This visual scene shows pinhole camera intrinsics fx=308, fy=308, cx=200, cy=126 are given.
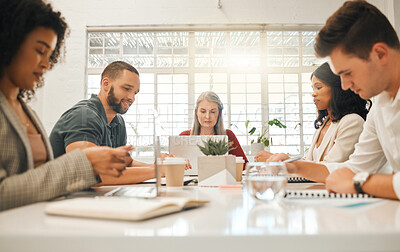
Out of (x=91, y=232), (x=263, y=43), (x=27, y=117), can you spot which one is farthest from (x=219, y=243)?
(x=263, y=43)

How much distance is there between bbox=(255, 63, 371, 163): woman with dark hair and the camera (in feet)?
6.24

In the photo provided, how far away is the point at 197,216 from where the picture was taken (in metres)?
0.60

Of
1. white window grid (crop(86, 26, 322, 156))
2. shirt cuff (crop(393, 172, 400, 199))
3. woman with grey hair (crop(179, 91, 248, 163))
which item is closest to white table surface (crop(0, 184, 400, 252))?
shirt cuff (crop(393, 172, 400, 199))

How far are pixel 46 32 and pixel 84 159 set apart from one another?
41cm

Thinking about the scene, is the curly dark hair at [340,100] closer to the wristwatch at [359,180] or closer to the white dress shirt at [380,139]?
the white dress shirt at [380,139]

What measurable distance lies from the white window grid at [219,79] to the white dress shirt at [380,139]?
3.65 m

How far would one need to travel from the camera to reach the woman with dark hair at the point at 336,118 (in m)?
1.90

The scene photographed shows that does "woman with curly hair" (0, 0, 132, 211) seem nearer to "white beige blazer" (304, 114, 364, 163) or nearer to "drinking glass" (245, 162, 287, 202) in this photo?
"drinking glass" (245, 162, 287, 202)

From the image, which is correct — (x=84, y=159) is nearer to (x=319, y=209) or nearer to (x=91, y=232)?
(x=91, y=232)

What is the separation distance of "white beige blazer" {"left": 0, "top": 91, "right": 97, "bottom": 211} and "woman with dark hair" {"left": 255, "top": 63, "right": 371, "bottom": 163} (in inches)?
60.4

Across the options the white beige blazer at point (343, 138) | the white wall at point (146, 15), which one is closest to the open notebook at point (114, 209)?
the white beige blazer at point (343, 138)

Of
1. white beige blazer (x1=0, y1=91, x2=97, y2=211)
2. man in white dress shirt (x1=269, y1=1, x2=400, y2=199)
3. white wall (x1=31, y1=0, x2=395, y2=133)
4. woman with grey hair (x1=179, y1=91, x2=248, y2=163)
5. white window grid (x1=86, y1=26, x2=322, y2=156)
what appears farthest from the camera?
white window grid (x1=86, y1=26, x2=322, y2=156)

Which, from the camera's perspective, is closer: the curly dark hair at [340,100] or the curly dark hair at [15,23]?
the curly dark hair at [15,23]

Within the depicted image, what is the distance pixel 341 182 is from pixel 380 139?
1.46 ft
